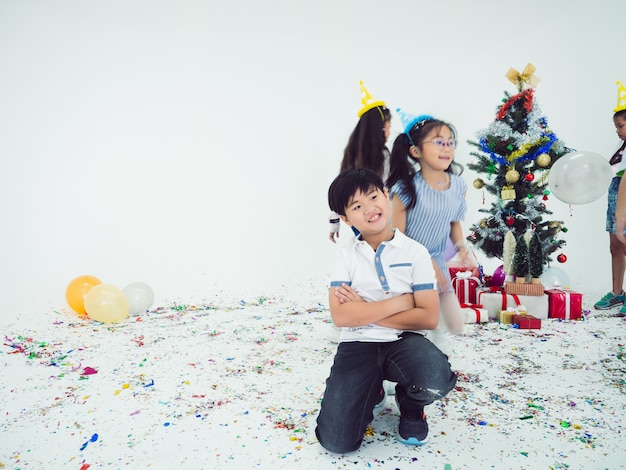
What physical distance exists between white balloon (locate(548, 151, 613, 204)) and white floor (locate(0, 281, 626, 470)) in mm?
788

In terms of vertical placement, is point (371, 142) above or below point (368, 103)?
below

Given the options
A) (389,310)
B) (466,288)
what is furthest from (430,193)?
(466,288)

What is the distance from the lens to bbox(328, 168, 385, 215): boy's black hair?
5.36 feet

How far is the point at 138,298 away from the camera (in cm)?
341

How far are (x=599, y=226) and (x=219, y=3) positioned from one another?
4023 millimetres

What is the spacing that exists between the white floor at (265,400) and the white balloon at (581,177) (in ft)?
2.59

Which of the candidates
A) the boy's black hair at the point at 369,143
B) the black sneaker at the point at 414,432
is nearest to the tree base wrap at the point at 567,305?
the boy's black hair at the point at 369,143

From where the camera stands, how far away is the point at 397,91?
4438 mm

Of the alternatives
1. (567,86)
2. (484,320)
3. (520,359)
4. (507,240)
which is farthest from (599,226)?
(520,359)

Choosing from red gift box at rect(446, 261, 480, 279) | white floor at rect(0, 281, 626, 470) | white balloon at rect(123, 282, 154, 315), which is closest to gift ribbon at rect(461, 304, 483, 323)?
white floor at rect(0, 281, 626, 470)

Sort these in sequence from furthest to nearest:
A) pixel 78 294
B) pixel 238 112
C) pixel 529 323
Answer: pixel 238 112, pixel 78 294, pixel 529 323

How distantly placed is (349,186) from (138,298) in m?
2.30

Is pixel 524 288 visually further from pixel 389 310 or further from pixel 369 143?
pixel 389 310

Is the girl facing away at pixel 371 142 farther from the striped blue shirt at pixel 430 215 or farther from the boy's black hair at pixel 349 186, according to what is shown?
the boy's black hair at pixel 349 186
